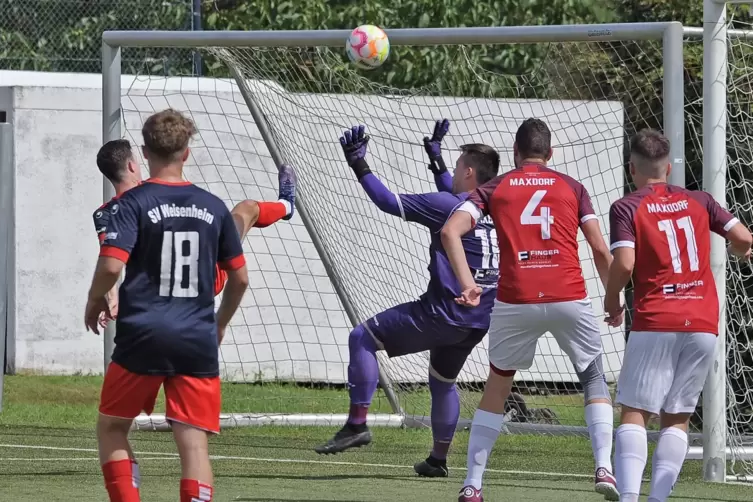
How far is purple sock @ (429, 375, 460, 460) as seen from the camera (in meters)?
8.45

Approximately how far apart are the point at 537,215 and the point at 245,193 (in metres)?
7.23

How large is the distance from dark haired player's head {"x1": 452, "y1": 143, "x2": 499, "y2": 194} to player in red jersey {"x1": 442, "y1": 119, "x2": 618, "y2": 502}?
0.96m

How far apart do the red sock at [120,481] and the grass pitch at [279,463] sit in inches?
62.0

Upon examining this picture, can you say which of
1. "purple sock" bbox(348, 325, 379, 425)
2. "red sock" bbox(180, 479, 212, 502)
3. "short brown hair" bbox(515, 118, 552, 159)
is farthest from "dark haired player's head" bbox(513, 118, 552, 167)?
"red sock" bbox(180, 479, 212, 502)

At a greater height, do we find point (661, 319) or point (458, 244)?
point (458, 244)

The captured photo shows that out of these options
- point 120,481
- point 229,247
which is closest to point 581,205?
point 229,247

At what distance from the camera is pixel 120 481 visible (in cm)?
562

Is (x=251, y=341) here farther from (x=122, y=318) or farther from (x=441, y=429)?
(x=122, y=318)

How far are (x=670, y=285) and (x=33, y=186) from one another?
27.6 ft

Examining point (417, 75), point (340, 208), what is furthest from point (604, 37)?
point (417, 75)

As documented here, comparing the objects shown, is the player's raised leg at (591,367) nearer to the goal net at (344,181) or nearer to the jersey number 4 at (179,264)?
the jersey number 4 at (179,264)

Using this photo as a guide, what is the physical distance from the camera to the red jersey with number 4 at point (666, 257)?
249 inches

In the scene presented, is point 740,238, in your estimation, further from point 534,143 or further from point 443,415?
point 443,415

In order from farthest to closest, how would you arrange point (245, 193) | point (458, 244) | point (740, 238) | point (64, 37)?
point (64, 37) → point (245, 193) → point (458, 244) → point (740, 238)
